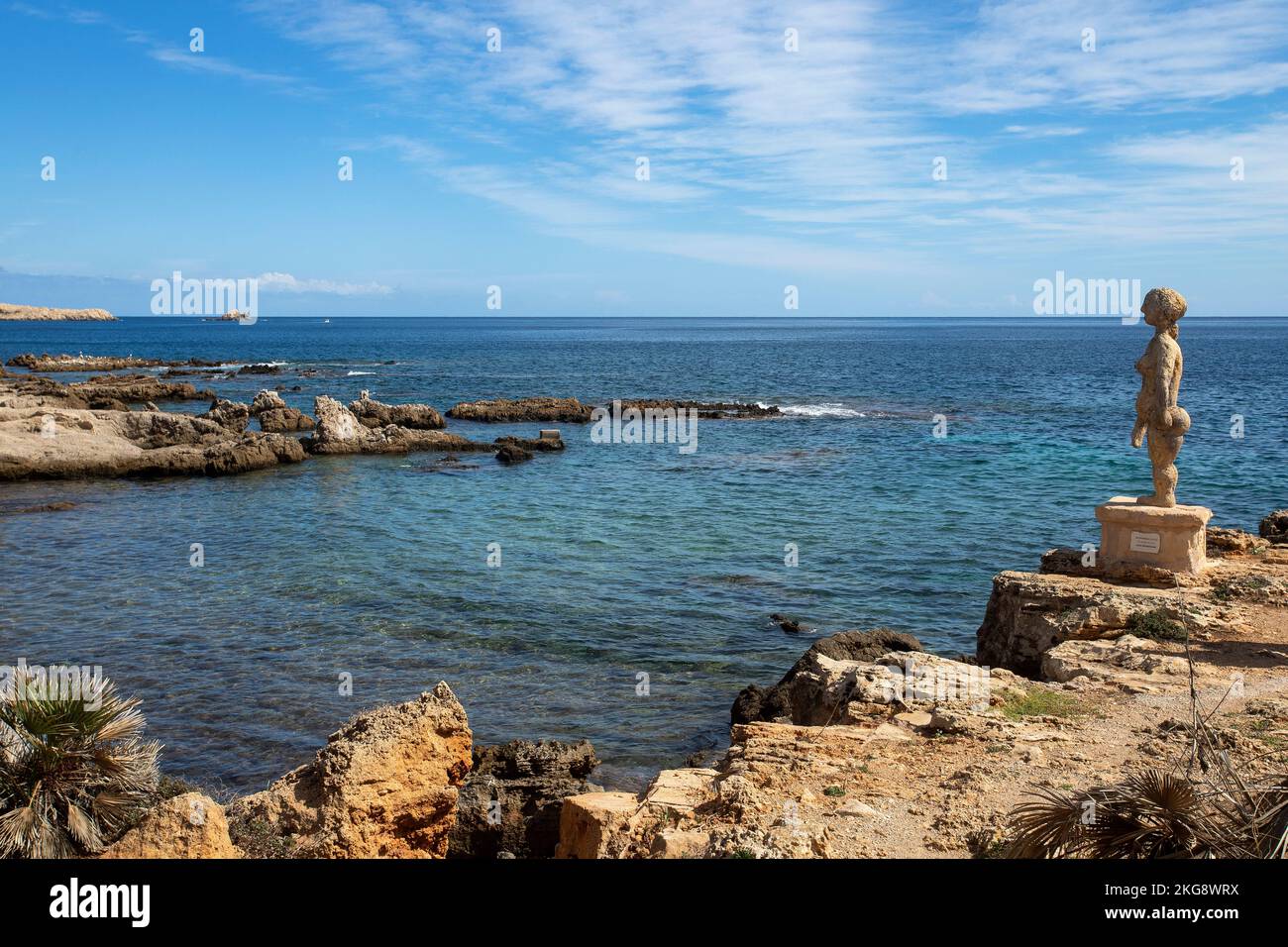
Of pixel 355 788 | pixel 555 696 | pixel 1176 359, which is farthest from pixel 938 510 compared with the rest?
pixel 355 788

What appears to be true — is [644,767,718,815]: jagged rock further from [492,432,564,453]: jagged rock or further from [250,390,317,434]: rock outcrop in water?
[250,390,317,434]: rock outcrop in water

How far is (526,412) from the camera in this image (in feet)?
165

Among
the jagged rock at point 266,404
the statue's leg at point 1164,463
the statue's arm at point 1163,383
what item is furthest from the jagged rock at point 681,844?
the jagged rock at point 266,404

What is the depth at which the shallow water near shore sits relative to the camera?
14391 mm

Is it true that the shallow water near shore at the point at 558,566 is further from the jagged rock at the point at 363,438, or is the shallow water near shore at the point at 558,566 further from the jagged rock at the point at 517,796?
the jagged rock at the point at 363,438

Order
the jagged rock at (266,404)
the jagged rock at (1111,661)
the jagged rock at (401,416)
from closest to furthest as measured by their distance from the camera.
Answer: the jagged rock at (1111,661) < the jagged rock at (401,416) < the jagged rock at (266,404)

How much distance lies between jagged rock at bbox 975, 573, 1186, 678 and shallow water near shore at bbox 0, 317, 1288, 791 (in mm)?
2177

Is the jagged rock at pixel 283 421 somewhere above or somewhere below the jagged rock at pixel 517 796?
above

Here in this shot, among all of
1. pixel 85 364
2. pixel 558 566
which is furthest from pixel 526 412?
pixel 85 364

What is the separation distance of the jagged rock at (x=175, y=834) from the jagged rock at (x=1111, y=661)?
9232 millimetres

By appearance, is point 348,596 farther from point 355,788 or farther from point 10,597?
point 355,788

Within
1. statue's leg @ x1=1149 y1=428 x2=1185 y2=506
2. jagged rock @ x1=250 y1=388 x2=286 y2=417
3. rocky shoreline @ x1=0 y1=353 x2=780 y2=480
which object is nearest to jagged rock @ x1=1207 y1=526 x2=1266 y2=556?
statue's leg @ x1=1149 y1=428 x2=1185 y2=506

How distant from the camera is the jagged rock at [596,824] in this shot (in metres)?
7.72
